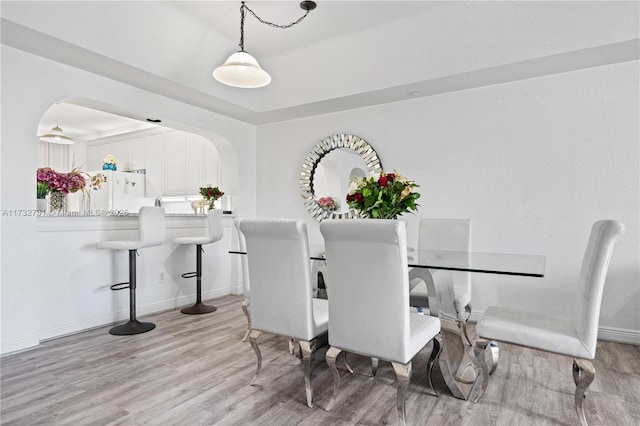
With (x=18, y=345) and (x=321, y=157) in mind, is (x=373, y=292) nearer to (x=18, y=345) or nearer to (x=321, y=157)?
(x=18, y=345)

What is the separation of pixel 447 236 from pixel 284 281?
1.72 meters

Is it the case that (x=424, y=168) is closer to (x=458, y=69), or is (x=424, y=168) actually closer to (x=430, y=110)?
(x=430, y=110)

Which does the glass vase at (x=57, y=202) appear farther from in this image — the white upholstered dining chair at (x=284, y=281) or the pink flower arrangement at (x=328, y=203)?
the pink flower arrangement at (x=328, y=203)

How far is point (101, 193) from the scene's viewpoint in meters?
6.42

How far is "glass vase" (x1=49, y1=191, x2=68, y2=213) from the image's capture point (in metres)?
3.21

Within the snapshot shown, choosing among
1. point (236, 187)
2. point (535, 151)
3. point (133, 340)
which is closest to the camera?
point (133, 340)

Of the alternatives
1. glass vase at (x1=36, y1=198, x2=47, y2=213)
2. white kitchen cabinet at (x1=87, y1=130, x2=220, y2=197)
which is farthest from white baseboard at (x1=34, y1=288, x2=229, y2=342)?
white kitchen cabinet at (x1=87, y1=130, x2=220, y2=197)

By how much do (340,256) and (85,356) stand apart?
2222 mm

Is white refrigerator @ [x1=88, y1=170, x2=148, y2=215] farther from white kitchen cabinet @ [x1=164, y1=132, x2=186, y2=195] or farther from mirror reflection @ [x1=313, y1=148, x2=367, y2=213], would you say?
mirror reflection @ [x1=313, y1=148, x2=367, y2=213]

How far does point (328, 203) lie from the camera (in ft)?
15.0

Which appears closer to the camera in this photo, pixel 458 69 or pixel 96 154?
pixel 458 69

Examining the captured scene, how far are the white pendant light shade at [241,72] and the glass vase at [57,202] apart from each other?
181 centimetres

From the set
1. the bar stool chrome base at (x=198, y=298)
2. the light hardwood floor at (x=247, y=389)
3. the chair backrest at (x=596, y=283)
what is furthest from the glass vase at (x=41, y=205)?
the chair backrest at (x=596, y=283)

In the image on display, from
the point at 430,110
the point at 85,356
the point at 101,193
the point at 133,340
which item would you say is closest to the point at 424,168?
the point at 430,110
